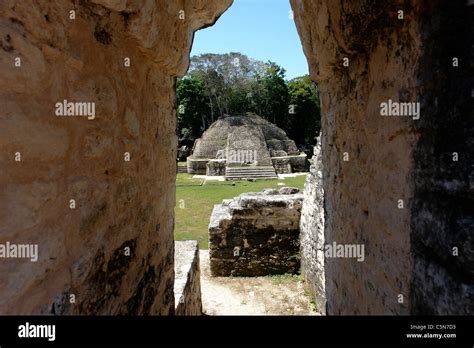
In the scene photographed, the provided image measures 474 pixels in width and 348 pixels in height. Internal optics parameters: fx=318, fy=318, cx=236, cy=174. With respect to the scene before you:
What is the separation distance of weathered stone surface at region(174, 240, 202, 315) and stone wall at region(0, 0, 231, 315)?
1.19 m

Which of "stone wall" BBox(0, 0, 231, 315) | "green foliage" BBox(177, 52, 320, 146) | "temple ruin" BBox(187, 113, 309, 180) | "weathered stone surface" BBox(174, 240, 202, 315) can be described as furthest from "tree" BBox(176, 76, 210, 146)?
"stone wall" BBox(0, 0, 231, 315)

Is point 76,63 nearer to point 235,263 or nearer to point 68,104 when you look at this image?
point 68,104

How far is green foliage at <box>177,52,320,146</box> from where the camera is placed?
36000 millimetres

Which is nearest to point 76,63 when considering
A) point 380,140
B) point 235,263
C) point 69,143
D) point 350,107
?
point 69,143

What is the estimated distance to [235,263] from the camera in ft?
22.0

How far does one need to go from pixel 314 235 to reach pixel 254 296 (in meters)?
1.59

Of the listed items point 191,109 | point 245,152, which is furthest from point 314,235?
point 191,109

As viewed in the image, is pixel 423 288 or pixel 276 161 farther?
pixel 276 161

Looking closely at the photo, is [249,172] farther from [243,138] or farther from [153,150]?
[153,150]

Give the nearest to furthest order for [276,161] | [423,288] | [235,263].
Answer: [423,288] → [235,263] → [276,161]

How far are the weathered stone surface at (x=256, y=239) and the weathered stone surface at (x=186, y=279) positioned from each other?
62.8 inches

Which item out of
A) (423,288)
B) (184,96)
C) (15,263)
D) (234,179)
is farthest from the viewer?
(184,96)

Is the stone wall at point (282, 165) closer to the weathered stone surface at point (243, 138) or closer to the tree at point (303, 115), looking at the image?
the weathered stone surface at point (243, 138)

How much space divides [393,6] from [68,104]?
1.37m
